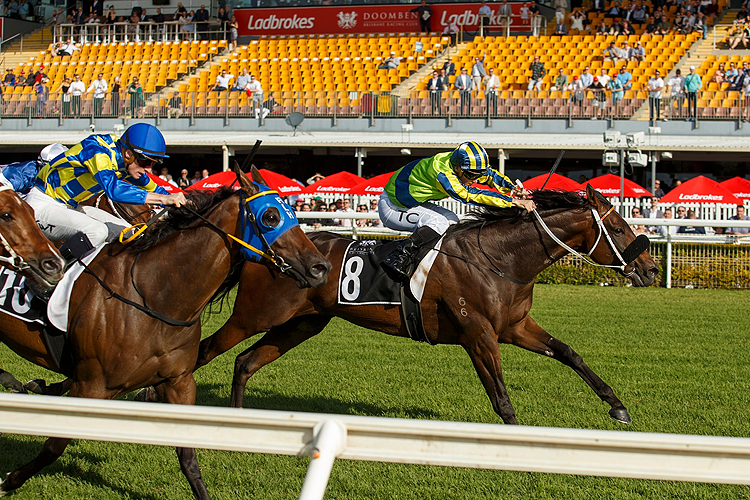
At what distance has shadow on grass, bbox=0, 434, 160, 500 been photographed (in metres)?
4.03

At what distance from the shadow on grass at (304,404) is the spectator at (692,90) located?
1550 cm

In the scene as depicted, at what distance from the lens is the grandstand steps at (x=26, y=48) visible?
1147 inches

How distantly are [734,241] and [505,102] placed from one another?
839cm

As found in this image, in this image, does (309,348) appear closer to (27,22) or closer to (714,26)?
(714,26)

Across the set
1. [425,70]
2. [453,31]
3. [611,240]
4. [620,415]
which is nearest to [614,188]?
[425,70]

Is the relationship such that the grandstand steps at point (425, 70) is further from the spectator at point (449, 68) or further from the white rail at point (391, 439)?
the white rail at point (391, 439)

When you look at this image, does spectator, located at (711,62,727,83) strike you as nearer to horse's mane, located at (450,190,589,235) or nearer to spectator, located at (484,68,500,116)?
spectator, located at (484,68,500,116)

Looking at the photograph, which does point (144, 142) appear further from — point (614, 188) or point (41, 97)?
point (41, 97)

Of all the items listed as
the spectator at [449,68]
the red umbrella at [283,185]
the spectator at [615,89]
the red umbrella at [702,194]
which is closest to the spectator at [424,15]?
the spectator at [449,68]

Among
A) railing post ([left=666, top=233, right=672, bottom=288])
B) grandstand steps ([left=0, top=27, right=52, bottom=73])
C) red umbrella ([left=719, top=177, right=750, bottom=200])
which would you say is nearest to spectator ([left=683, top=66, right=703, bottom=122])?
red umbrella ([left=719, top=177, right=750, bottom=200])

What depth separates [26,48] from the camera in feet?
100

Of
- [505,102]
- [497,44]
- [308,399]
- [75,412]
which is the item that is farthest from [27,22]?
[75,412]

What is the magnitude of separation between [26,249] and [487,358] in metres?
2.65

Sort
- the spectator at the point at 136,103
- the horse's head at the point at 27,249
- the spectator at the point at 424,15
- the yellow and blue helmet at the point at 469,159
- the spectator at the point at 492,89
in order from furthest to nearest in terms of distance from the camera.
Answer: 1. the spectator at the point at 424,15
2. the spectator at the point at 136,103
3. the spectator at the point at 492,89
4. the yellow and blue helmet at the point at 469,159
5. the horse's head at the point at 27,249
